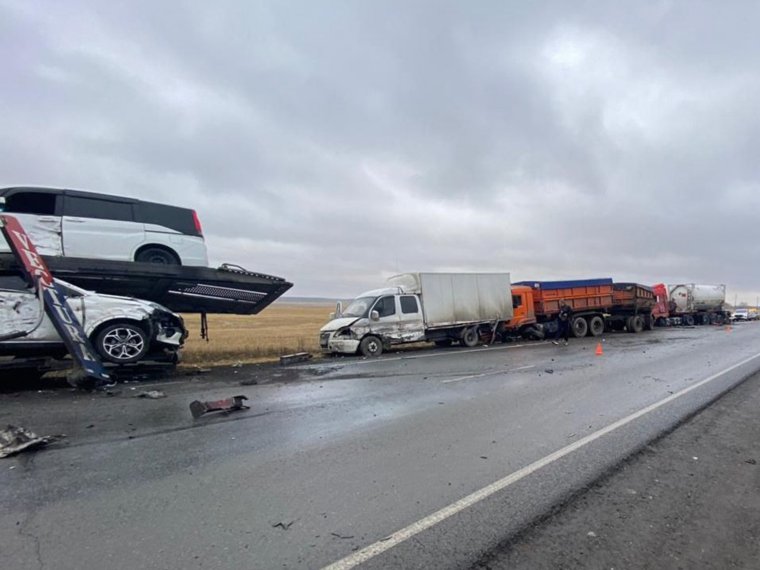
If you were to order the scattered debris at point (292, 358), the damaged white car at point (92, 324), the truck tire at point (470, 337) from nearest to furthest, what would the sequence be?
the damaged white car at point (92, 324) → the scattered debris at point (292, 358) → the truck tire at point (470, 337)

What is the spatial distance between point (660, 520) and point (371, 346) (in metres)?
12.3

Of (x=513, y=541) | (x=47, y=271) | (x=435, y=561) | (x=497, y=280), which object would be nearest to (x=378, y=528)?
(x=435, y=561)

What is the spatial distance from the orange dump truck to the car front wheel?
1597cm

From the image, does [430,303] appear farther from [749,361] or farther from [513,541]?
[513,541]

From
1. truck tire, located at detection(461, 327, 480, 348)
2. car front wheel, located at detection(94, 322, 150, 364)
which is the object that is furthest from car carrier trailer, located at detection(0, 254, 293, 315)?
truck tire, located at detection(461, 327, 480, 348)

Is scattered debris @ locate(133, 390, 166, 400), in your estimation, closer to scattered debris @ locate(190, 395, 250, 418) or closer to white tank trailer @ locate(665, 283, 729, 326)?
scattered debris @ locate(190, 395, 250, 418)

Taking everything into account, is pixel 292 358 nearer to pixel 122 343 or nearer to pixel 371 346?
pixel 371 346

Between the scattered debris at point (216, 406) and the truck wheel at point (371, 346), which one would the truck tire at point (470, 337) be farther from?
the scattered debris at point (216, 406)

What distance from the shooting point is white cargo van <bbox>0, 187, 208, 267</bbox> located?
29.3 feet

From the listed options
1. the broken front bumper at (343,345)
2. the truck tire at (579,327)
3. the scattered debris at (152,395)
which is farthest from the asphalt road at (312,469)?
the truck tire at (579,327)

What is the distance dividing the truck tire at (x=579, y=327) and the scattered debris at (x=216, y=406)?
20.6 meters

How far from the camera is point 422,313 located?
57.3 feet

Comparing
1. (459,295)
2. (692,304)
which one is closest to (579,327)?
(459,295)

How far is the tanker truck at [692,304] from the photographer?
120 feet
